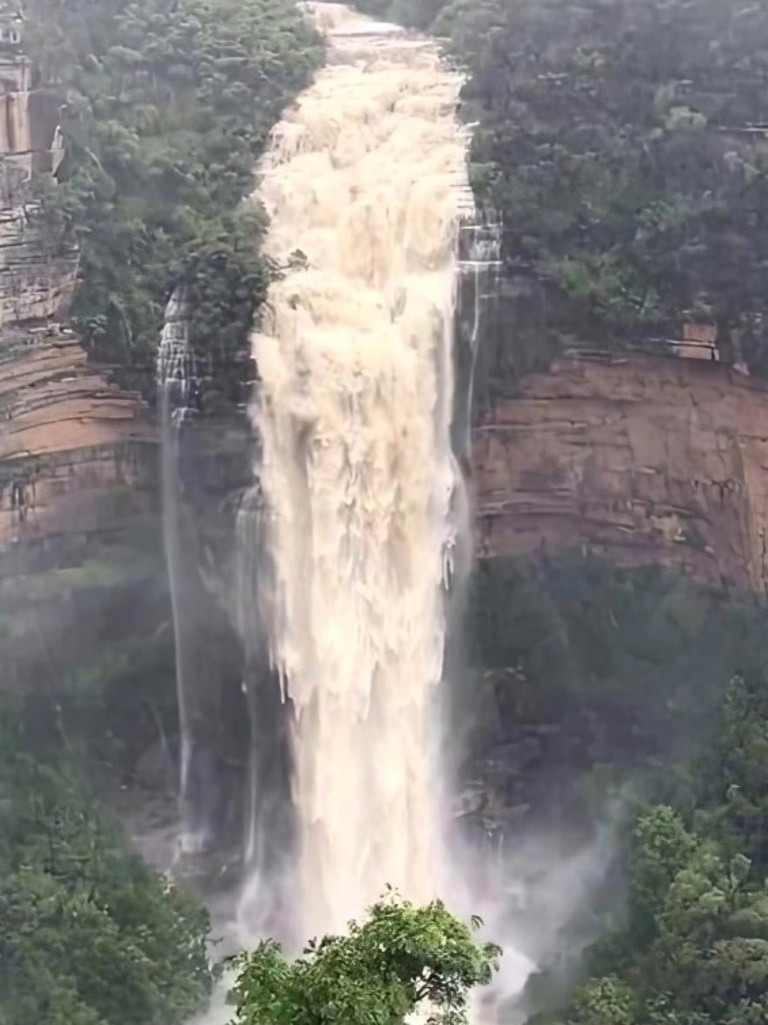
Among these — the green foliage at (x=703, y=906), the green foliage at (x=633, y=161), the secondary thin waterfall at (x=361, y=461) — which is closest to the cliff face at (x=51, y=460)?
the secondary thin waterfall at (x=361, y=461)

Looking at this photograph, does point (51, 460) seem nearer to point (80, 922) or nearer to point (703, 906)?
point (80, 922)

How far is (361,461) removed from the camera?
1241cm

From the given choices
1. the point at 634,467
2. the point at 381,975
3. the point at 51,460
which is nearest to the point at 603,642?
the point at 634,467

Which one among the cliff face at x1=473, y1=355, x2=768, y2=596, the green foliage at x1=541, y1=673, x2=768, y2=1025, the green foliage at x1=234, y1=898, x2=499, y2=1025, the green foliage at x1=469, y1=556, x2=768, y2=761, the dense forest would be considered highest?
the dense forest

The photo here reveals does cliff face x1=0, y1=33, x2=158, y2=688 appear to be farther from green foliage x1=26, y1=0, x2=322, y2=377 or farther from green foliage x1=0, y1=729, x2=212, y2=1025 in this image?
green foliage x1=0, y1=729, x2=212, y2=1025

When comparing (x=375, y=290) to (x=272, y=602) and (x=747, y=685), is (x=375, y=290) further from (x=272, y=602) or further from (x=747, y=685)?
(x=747, y=685)

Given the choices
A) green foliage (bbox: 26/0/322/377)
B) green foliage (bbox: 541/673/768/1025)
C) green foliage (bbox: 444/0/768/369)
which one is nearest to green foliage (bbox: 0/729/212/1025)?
green foliage (bbox: 541/673/768/1025)

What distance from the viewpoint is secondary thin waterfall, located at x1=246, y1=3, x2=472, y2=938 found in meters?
12.3

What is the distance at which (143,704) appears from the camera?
13.4m

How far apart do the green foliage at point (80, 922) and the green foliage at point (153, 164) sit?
3.84 m

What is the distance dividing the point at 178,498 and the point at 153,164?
2.82 metres

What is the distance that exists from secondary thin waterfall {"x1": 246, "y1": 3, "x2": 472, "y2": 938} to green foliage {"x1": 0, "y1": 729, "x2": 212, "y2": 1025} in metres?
1.58

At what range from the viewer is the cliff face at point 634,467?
12609 mm

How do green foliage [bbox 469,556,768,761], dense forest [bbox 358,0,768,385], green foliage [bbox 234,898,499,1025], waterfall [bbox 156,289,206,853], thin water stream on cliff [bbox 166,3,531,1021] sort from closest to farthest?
1. green foliage [bbox 234,898,499,1025]
2. dense forest [bbox 358,0,768,385]
3. thin water stream on cliff [bbox 166,3,531,1021]
4. waterfall [bbox 156,289,206,853]
5. green foliage [bbox 469,556,768,761]
